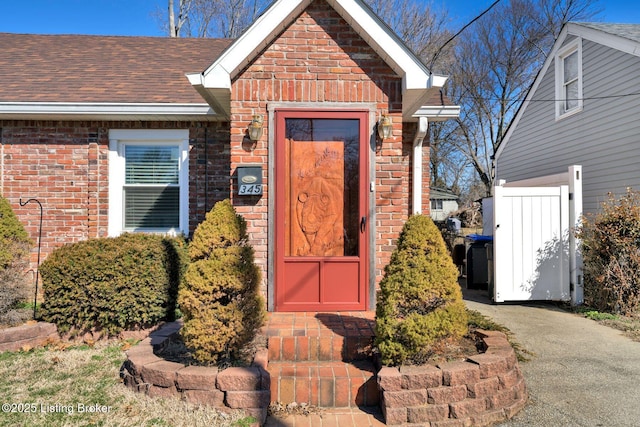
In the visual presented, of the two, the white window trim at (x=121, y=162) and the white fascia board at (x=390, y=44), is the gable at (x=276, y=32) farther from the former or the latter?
the white window trim at (x=121, y=162)

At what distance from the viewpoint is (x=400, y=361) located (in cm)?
323

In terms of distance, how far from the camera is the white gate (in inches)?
261

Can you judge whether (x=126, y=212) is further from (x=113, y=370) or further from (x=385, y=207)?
(x=385, y=207)

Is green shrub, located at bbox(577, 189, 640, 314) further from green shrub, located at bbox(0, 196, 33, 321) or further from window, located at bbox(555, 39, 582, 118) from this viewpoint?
green shrub, located at bbox(0, 196, 33, 321)

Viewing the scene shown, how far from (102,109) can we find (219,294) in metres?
4.07

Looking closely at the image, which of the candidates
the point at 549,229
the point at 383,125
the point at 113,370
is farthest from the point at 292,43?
the point at 549,229

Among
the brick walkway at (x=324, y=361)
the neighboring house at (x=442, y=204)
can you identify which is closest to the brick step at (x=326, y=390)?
the brick walkway at (x=324, y=361)

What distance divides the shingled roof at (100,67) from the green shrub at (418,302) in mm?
4182

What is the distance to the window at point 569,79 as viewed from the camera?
9.62 metres

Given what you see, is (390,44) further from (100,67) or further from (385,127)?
(100,67)

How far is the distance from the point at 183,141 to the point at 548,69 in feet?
31.4

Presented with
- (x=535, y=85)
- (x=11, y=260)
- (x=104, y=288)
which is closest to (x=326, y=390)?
(x=104, y=288)

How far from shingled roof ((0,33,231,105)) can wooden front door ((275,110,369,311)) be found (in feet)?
7.69

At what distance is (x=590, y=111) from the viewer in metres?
9.18
